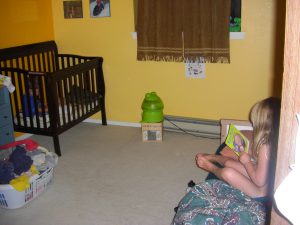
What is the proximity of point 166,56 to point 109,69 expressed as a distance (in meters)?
0.72

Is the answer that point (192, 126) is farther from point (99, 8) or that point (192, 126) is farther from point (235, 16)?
point (99, 8)

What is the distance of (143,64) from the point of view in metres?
3.58

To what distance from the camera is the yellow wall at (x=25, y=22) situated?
10.5 ft

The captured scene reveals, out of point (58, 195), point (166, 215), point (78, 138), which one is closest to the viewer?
point (166, 215)

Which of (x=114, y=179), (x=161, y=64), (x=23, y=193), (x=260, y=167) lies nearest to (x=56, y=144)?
(x=114, y=179)

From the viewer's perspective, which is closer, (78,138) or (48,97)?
(48,97)

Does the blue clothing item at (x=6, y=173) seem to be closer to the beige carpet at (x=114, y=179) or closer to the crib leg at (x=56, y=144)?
the beige carpet at (x=114, y=179)

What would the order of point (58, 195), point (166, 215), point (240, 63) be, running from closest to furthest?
point (166, 215), point (58, 195), point (240, 63)

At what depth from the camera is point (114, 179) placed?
2.69 meters

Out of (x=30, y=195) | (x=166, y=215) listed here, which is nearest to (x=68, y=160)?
(x=30, y=195)

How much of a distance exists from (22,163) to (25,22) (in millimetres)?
1757

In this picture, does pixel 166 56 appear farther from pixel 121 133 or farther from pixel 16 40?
pixel 16 40

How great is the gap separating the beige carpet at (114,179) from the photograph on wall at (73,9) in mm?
1254

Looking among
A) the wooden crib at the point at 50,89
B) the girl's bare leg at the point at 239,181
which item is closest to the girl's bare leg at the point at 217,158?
the girl's bare leg at the point at 239,181
